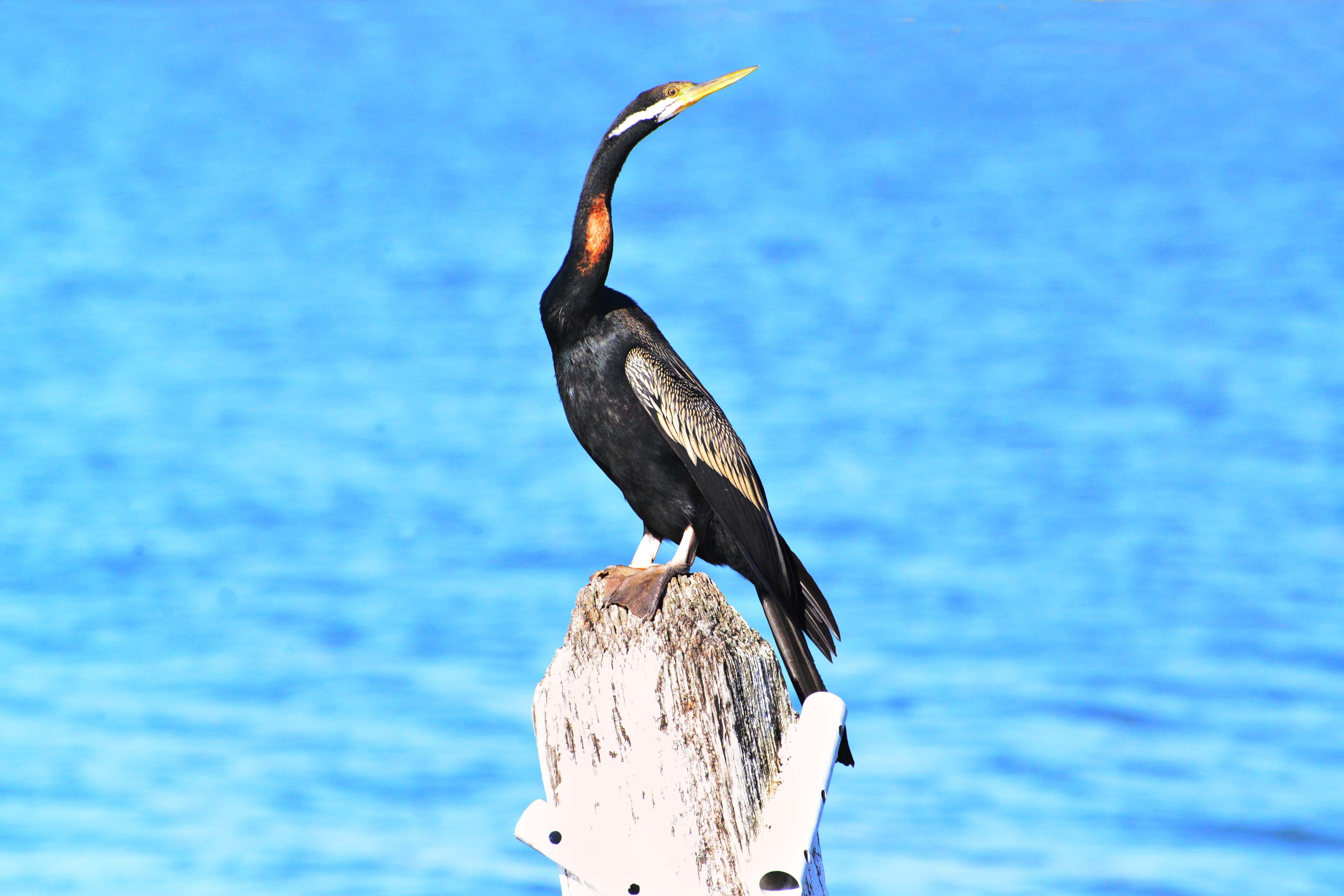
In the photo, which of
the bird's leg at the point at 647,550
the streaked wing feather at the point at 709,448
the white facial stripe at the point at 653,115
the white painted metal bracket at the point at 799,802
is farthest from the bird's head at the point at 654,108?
the white painted metal bracket at the point at 799,802

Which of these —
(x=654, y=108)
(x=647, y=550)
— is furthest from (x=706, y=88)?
(x=647, y=550)

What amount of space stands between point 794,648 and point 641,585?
622mm

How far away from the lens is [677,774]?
2.78 meters

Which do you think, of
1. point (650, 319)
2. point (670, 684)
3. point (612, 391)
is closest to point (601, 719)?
point (670, 684)

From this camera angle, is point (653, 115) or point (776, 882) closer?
point (776, 882)

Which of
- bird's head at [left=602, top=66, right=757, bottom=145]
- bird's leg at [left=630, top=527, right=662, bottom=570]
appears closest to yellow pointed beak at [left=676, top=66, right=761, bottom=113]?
bird's head at [left=602, top=66, right=757, bottom=145]

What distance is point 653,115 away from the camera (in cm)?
408

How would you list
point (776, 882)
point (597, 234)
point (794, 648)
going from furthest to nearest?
point (597, 234)
point (794, 648)
point (776, 882)

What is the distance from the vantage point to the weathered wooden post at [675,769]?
9.02 feet

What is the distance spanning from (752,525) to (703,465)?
275 millimetres

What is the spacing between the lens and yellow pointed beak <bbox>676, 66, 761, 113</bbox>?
4129mm

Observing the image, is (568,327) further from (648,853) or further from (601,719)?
(648,853)

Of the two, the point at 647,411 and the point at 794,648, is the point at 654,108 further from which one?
the point at 794,648

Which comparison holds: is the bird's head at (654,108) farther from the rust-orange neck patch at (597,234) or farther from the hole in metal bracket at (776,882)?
the hole in metal bracket at (776,882)
